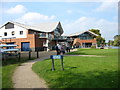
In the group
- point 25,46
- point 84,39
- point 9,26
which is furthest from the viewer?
point 84,39

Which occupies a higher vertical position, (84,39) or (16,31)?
(16,31)

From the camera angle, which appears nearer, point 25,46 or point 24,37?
point 24,37

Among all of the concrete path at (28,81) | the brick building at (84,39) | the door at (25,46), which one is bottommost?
the concrete path at (28,81)

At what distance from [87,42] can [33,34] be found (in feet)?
85.5

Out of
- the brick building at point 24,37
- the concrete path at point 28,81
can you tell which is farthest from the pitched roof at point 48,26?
the concrete path at point 28,81

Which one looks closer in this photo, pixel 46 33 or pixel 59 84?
pixel 59 84

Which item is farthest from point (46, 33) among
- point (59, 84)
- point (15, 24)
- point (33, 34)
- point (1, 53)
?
point (59, 84)

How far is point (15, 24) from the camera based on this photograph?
37.0 m

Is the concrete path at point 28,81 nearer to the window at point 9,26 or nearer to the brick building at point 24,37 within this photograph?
the brick building at point 24,37

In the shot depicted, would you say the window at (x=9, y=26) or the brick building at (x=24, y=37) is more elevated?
the window at (x=9, y=26)

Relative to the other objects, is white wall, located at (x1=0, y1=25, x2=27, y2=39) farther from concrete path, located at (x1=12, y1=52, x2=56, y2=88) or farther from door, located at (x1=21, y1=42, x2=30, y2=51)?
concrete path, located at (x1=12, y1=52, x2=56, y2=88)

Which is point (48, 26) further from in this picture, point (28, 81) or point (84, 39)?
point (28, 81)

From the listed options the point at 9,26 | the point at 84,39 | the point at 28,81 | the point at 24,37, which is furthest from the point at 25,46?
the point at 28,81

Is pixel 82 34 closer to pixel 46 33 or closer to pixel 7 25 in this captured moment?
pixel 46 33
